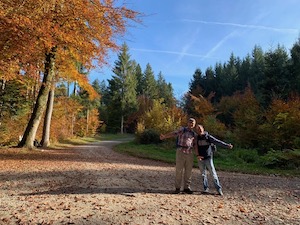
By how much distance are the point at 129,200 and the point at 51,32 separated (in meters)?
7.98

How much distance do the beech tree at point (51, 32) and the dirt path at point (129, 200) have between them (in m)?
4.58

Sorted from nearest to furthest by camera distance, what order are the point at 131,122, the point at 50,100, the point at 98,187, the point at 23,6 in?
1. the point at 98,187
2. the point at 23,6
3. the point at 50,100
4. the point at 131,122

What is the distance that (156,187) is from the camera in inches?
331

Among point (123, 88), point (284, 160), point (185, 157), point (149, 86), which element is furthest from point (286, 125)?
point (149, 86)

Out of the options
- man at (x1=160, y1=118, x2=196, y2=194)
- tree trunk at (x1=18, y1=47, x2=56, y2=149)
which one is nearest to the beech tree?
tree trunk at (x1=18, y1=47, x2=56, y2=149)

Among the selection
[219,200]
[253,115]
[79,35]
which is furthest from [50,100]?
[219,200]

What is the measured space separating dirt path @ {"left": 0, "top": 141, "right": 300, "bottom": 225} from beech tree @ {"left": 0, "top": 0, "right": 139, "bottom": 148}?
15.0 feet

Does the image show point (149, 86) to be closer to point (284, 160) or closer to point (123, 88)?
point (123, 88)

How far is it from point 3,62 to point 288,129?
49.1 ft

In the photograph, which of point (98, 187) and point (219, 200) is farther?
point (98, 187)

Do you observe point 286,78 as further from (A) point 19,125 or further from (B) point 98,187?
(B) point 98,187

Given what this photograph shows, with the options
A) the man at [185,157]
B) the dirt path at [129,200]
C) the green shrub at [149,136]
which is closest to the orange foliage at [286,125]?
the dirt path at [129,200]

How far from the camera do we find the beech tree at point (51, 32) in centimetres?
1094

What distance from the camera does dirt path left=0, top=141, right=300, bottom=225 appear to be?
216 inches
